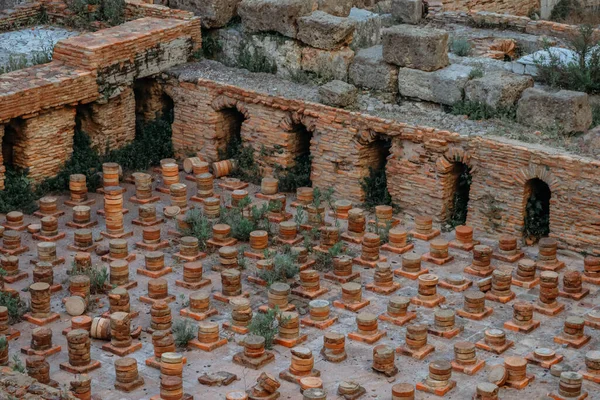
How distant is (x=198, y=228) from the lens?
64.5 ft

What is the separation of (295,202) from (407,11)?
4578 mm

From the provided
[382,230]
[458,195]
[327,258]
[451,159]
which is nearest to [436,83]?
[451,159]

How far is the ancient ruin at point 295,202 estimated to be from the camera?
1642cm

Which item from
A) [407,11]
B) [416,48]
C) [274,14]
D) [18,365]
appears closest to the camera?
[18,365]

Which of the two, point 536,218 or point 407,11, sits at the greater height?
point 407,11

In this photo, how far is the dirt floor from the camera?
15.9m

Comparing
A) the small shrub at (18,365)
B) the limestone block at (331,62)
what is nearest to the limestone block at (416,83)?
the limestone block at (331,62)

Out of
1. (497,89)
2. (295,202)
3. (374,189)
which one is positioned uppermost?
(497,89)

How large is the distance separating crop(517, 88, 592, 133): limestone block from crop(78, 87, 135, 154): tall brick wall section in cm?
599

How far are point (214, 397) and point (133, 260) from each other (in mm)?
3925

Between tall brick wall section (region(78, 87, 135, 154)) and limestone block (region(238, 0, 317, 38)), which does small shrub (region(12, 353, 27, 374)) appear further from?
limestone block (region(238, 0, 317, 38))

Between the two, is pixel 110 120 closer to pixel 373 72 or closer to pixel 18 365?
pixel 373 72

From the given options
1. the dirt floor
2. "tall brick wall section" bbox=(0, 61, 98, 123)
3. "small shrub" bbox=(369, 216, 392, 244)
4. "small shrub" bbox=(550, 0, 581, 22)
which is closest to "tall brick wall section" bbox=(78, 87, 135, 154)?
"tall brick wall section" bbox=(0, 61, 98, 123)

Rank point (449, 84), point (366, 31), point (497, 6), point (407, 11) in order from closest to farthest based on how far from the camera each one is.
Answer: point (449, 84) < point (366, 31) < point (407, 11) < point (497, 6)
